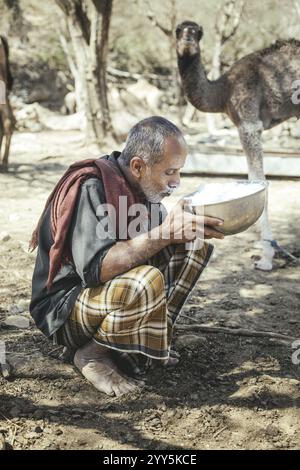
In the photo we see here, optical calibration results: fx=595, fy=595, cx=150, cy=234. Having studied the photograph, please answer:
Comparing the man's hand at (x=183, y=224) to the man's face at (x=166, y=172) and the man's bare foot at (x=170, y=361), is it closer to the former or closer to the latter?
the man's face at (x=166, y=172)

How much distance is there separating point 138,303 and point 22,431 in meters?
0.66

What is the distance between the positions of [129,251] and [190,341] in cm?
99

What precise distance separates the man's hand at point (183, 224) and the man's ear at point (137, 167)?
0.25 meters

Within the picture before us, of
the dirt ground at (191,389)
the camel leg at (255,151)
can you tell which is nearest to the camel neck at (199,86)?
the camel leg at (255,151)

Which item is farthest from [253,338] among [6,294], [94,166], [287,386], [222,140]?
[222,140]

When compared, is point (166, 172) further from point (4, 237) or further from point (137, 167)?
point (4, 237)

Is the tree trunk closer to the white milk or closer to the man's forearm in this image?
the white milk

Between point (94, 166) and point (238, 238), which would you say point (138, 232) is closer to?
point (94, 166)

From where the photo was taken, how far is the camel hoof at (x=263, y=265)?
15.1ft

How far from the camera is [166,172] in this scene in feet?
8.15

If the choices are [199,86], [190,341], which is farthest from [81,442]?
[199,86]

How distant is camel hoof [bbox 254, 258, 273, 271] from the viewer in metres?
4.62

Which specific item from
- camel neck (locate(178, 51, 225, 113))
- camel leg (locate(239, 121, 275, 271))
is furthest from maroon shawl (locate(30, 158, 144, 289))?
camel neck (locate(178, 51, 225, 113))
